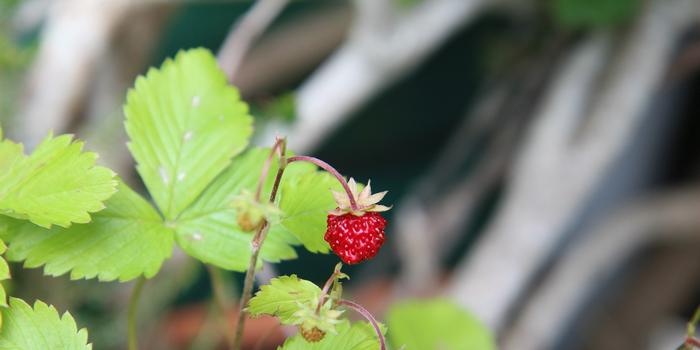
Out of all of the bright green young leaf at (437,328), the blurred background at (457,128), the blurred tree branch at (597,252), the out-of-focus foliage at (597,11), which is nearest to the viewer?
the bright green young leaf at (437,328)

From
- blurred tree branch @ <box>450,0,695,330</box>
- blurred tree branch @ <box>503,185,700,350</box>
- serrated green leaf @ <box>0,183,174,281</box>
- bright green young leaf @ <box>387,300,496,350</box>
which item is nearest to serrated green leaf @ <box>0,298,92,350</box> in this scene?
serrated green leaf @ <box>0,183,174,281</box>

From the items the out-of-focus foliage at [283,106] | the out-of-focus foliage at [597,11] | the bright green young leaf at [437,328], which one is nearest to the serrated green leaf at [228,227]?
the bright green young leaf at [437,328]

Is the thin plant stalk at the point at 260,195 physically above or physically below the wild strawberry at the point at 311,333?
above

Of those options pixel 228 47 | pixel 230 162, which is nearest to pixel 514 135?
pixel 228 47

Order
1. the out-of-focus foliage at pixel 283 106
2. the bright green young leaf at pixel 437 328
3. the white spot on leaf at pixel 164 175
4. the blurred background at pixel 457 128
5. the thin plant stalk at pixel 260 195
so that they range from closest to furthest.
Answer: the thin plant stalk at pixel 260 195, the white spot on leaf at pixel 164 175, the bright green young leaf at pixel 437 328, the out-of-focus foliage at pixel 283 106, the blurred background at pixel 457 128

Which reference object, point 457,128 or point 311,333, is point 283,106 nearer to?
point 311,333

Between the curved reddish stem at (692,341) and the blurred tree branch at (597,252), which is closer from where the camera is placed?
the curved reddish stem at (692,341)

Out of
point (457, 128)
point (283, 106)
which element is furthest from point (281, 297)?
point (457, 128)

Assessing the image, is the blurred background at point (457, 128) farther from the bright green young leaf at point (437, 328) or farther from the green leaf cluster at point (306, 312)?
the green leaf cluster at point (306, 312)
